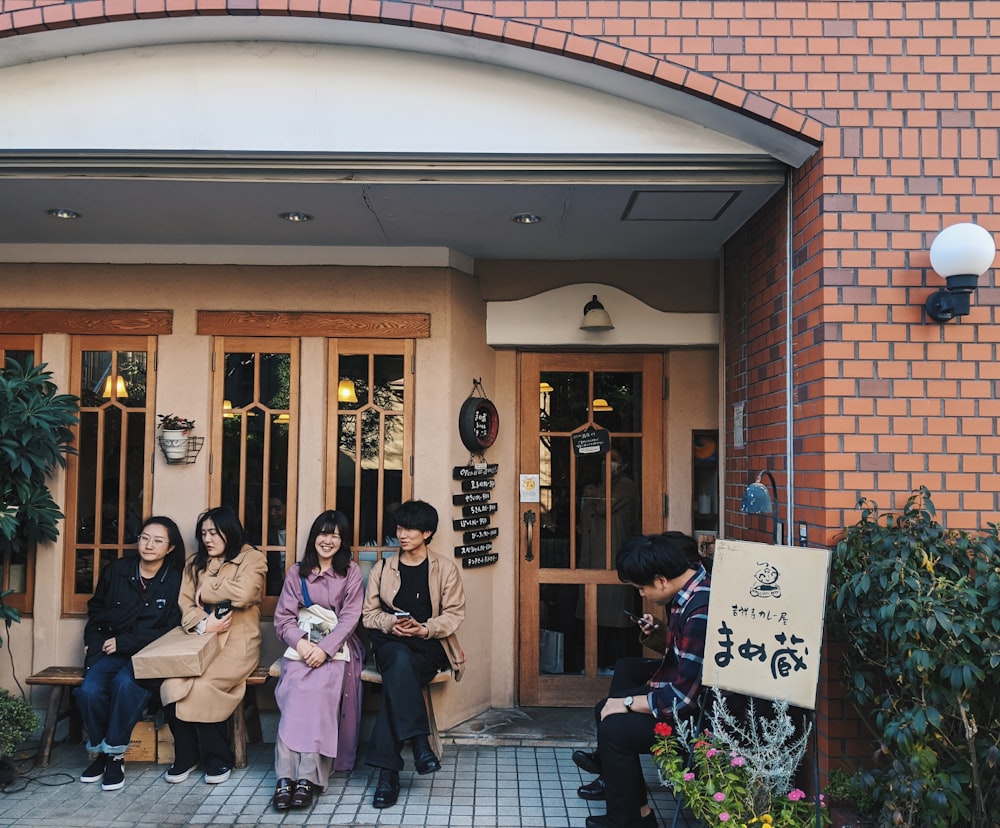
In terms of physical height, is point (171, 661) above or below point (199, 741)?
above

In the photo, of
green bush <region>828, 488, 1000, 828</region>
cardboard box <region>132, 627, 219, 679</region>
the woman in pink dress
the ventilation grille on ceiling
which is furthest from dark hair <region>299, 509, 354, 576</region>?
green bush <region>828, 488, 1000, 828</region>

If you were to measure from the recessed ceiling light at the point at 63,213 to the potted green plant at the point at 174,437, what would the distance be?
1240mm

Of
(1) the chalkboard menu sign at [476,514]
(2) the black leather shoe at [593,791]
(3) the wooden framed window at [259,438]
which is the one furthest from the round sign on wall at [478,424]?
(2) the black leather shoe at [593,791]

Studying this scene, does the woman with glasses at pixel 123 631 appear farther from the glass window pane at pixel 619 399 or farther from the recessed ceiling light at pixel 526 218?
the glass window pane at pixel 619 399

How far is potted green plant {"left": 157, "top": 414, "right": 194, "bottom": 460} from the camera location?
4551mm

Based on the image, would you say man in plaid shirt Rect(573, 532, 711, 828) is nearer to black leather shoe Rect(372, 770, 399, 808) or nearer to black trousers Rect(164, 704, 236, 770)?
black leather shoe Rect(372, 770, 399, 808)

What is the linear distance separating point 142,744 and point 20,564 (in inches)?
58.3

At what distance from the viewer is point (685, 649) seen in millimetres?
3193

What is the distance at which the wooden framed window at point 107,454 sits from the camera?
4.67 meters

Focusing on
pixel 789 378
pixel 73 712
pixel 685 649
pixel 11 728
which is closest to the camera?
pixel 685 649

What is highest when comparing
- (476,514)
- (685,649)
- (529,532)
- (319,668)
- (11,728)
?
(476,514)

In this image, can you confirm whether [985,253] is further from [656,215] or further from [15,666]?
[15,666]

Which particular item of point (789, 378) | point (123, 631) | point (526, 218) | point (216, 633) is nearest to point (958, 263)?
point (789, 378)

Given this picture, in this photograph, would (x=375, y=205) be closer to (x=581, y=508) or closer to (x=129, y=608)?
(x=581, y=508)
